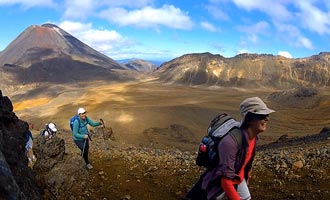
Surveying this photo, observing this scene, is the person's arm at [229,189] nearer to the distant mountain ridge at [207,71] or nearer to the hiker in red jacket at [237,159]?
the hiker in red jacket at [237,159]

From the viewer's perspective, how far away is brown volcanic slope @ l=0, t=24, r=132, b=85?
4409 inches

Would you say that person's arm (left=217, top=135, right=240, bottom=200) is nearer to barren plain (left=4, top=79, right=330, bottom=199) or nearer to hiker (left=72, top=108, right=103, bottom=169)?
barren plain (left=4, top=79, right=330, bottom=199)

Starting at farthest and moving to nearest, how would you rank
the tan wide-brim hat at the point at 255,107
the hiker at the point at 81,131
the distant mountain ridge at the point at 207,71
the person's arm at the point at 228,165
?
the distant mountain ridge at the point at 207,71
the hiker at the point at 81,131
the tan wide-brim hat at the point at 255,107
the person's arm at the point at 228,165

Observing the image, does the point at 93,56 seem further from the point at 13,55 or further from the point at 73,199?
the point at 73,199

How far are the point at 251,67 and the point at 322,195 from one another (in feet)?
316

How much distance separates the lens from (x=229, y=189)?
3557mm

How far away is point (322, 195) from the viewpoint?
769 centimetres

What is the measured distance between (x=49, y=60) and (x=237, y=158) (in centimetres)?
13171

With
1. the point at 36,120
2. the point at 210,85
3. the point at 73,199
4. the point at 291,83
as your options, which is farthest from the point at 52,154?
the point at 291,83

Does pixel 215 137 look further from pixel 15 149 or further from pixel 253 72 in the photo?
pixel 253 72

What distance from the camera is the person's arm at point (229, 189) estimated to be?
11.6ft

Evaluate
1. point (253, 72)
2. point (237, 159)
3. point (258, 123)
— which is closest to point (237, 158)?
point (237, 159)

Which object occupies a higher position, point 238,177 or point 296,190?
point 238,177

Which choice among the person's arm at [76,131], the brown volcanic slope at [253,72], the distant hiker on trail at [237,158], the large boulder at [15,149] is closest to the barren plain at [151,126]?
the person's arm at [76,131]
